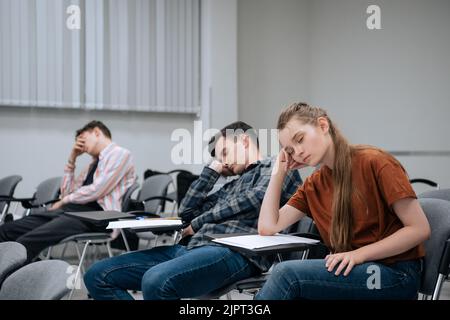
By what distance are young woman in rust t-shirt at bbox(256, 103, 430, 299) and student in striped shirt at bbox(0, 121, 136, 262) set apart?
1740 millimetres

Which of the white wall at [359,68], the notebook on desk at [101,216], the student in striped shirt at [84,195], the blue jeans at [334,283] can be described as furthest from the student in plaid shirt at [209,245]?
the white wall at [359,68]

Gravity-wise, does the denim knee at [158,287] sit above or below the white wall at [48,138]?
below

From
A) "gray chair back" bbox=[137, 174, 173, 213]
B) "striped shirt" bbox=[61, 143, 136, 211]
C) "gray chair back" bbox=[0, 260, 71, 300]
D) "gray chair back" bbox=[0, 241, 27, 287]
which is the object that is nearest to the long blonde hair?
"gray chair back" bbox=[0, 260, 71, 300]

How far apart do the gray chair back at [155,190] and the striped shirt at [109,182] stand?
0.32m

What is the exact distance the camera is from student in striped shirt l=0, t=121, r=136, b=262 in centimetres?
338

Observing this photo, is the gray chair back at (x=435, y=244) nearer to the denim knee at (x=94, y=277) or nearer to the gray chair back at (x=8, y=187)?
the denim knee at (x=94, y=277)

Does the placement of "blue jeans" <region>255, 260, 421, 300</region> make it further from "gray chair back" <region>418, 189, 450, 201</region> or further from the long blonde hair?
"gray chair back" <region>418, 189, 450, 201</region>

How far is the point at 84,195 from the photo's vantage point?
3754 millimetres

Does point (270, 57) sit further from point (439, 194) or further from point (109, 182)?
point (439, 194)

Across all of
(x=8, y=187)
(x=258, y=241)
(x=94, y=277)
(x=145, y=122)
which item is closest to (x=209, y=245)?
(x=258, y=241)

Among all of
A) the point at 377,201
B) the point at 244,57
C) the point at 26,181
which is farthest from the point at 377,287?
the point at 244,57

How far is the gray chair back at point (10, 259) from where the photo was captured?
5.06 feet

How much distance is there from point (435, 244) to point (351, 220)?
298 millimetres

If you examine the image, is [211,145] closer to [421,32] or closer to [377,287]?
[377,287]
